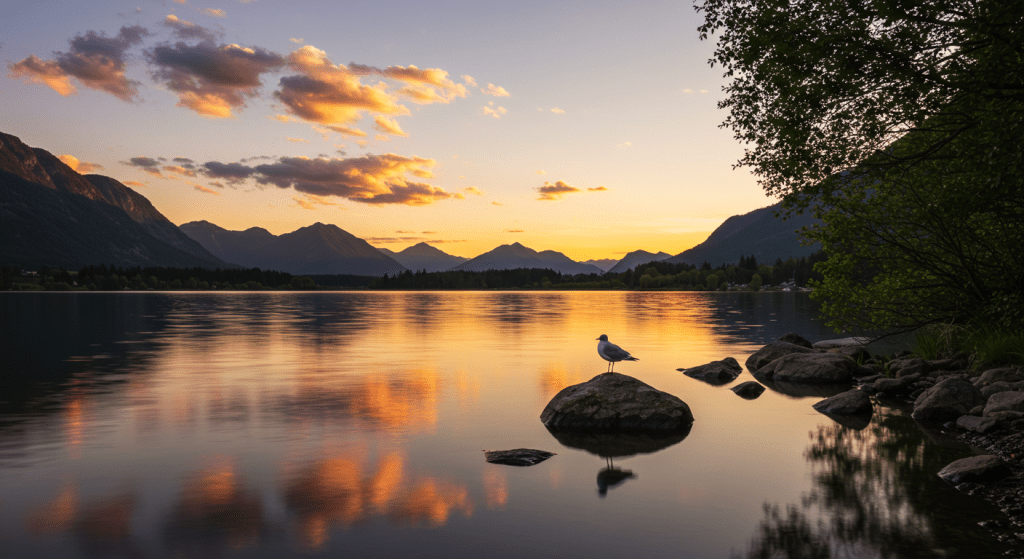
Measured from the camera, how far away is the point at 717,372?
30.8 meters

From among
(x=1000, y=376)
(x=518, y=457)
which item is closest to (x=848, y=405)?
(x=1000, y=376)

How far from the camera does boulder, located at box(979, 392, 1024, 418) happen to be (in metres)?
17.6

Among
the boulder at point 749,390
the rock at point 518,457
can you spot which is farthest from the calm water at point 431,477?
the boulder at point 749,390

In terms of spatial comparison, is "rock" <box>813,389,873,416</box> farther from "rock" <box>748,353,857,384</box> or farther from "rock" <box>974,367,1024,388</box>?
"rock" <box>748,353,857,384</box>

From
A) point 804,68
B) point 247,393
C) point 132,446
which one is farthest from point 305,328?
point 804,68

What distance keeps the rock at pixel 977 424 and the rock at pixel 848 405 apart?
3.12 m

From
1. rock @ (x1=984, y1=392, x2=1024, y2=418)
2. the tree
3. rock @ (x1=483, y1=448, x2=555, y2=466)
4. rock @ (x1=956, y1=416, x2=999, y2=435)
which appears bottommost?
rock @ (x1=483, y1=448, x2=555, y2=466)

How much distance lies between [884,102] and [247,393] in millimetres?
25879

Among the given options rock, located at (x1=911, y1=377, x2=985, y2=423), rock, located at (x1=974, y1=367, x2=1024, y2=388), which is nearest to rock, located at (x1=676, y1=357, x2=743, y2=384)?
rock, located at (x1=911, y1=377, x2=985, y2=423)

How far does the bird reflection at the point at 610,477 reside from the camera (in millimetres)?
13797

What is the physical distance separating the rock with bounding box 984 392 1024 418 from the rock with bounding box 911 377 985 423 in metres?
0.76

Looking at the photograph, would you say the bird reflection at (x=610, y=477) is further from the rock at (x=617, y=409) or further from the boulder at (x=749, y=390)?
the boulder at (x=749, y=390)

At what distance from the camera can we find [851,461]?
15852mm

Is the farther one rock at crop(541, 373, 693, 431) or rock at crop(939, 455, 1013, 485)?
rock at crop(541, 373, 693, 431)
